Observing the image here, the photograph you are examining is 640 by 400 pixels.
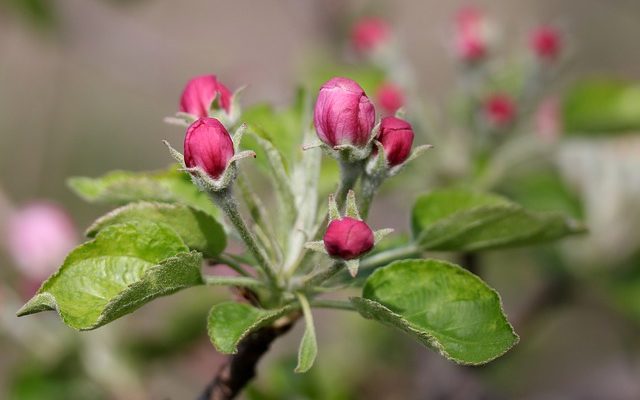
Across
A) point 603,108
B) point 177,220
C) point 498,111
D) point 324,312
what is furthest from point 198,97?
point 324,312

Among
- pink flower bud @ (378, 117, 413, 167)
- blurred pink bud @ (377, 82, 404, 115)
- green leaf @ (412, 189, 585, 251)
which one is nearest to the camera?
pink flower bud @ (378, 117, 413, 167)

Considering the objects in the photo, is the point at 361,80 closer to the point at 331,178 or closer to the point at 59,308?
the point at 331,178

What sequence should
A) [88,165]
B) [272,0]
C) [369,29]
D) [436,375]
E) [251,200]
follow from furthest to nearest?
1. [272,0]
2. [88,165]
3. [369,29]
4. [436,375]
5. [251,200]

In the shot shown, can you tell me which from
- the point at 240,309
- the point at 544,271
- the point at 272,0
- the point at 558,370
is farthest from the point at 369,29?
the point at 272,0

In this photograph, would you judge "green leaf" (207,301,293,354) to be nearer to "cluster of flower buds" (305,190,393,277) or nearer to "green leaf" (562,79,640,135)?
"cluster of flower buds" (305,190,393,277)

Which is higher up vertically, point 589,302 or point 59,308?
point 59,308

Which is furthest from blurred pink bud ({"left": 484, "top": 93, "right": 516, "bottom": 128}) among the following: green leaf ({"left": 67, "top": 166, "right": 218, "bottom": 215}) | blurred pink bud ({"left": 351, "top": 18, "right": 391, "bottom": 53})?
green leaf ({"left": 67, "top": 166, "right": 218, "bottom": 215})
